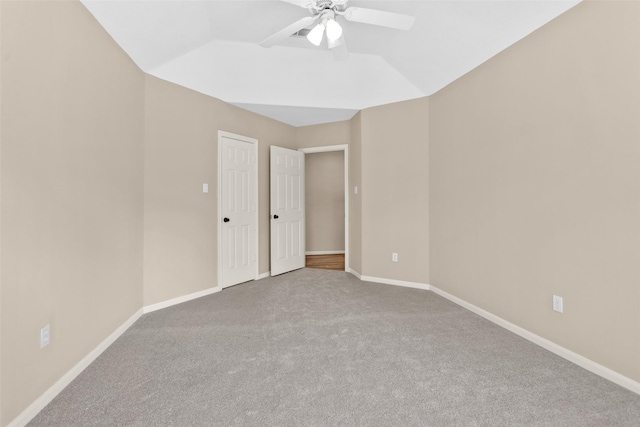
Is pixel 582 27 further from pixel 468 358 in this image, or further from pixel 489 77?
pixel 468 358

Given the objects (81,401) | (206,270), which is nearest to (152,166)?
(206,270)

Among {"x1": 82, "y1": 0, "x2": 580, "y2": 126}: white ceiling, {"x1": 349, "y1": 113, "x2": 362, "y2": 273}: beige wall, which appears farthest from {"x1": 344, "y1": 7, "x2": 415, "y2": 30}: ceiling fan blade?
{"x1": 349, "y1": 113, "x2": 362, "y2": 273}: beige wall

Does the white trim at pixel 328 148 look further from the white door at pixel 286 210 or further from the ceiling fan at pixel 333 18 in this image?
the ceiling fan at pixel 333 18

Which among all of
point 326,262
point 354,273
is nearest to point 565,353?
point 354,273

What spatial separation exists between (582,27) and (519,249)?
1637 millimetres

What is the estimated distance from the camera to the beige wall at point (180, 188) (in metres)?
3.12

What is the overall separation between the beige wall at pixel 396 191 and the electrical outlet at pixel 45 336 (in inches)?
132

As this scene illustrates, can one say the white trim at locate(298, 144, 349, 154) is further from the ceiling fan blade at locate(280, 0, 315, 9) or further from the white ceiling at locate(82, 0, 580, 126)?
the ceiling fan blade at locate(280, 0, 315, 9)

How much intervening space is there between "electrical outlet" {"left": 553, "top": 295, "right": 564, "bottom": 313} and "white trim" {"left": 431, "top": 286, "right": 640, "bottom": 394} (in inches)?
10.1

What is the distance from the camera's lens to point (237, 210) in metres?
4.10

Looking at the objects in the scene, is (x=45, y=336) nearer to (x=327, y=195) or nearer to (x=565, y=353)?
(x=565, y=353)

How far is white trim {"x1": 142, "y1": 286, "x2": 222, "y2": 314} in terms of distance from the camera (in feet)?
10.1

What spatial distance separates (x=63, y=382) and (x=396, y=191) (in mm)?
3625

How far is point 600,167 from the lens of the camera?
192 cm
